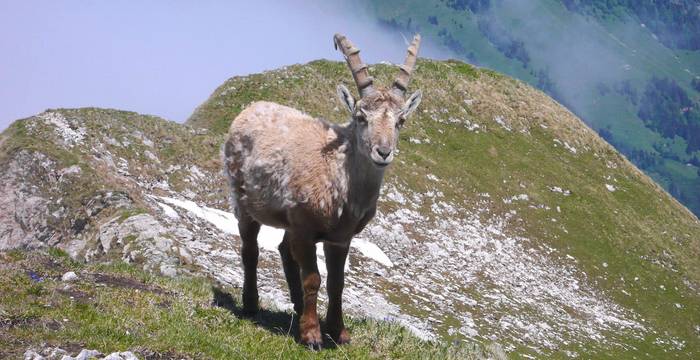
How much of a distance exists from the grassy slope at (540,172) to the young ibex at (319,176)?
89.2ft

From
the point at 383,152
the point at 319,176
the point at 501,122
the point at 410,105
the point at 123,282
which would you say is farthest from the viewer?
the point at 501,122

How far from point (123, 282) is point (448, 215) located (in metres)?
28.6

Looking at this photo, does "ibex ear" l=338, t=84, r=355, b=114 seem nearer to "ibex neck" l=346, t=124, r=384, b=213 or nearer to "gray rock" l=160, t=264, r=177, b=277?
"ibex neck" l=346, t=124, r=384, b=213

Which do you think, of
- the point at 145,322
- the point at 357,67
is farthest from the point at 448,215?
the point at 145,322

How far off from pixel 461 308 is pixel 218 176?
12.6 meters

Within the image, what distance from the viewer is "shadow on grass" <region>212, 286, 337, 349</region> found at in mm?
10719

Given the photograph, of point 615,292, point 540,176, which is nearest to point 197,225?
point 615,292

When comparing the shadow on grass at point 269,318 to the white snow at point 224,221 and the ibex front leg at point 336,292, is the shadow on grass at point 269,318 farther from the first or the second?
the white snow at point 224,221

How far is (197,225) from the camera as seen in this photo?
24578 millimetres

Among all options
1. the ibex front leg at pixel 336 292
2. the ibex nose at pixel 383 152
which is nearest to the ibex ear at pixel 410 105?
the ibex nose at pixel 383 152

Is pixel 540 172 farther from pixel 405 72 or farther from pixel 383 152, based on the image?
pixel 383 152

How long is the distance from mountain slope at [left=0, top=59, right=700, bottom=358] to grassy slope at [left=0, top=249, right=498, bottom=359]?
6.15m

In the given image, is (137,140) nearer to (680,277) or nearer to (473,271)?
(473,271)

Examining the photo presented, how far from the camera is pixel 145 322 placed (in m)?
9.14
